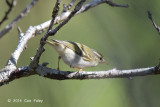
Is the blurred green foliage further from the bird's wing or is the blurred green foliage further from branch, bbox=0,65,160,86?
branch, bbox=0,65,160,86

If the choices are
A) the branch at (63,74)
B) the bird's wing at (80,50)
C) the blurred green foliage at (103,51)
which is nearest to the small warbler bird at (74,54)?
the bird's wing at (80,50)

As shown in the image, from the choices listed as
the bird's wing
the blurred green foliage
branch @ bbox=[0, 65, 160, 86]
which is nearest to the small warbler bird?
the bird's wing

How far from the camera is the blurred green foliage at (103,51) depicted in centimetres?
446

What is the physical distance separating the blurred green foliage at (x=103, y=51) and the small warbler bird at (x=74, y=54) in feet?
1.08

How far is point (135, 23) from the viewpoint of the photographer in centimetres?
538

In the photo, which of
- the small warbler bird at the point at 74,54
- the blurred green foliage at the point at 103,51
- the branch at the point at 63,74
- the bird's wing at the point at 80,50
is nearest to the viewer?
the branch at the point at 63,74

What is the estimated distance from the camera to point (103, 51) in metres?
5.64

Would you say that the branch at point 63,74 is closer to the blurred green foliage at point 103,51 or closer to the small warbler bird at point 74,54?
the small warbler bird at point 74,54

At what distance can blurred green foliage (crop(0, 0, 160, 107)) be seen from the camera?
4.46m

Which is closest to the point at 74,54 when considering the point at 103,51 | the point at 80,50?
the point at 80,50

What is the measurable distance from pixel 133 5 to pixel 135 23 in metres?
0.60

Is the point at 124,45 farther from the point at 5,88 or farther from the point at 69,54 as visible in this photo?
the point at 5,88

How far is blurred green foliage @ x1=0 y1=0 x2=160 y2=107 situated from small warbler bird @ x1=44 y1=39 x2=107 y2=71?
1.08ft

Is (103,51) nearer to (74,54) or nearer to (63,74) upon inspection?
(74,54)
